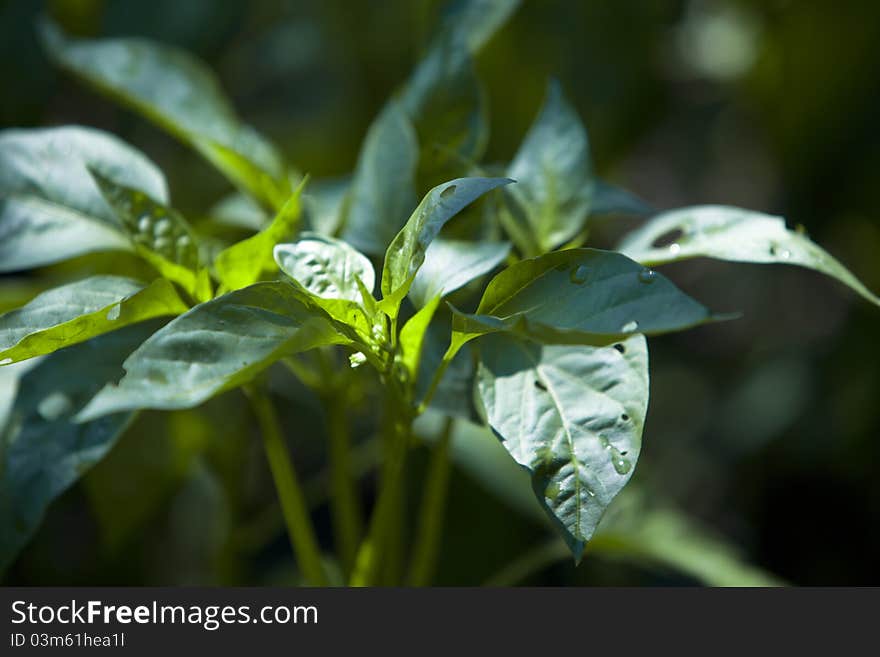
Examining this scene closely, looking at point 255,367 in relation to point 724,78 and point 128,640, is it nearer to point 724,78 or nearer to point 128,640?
point 128,640

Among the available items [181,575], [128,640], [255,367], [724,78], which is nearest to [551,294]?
[255,367]

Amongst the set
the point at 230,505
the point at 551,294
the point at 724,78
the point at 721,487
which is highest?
the point at 551,294

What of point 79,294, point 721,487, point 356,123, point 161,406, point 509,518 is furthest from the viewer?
point 721,487

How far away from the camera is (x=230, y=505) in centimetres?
85

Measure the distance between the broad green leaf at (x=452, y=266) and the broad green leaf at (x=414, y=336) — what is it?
16 millimetres

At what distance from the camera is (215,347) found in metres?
0.38

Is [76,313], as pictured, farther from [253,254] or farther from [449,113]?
[449,113]

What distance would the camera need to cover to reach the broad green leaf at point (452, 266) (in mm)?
464

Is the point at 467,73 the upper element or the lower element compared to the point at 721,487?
upper

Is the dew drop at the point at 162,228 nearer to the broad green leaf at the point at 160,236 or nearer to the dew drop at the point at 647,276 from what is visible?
the broad green leaf at the point at 160,236

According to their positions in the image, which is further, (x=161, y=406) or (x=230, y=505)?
(x=230, y=505)

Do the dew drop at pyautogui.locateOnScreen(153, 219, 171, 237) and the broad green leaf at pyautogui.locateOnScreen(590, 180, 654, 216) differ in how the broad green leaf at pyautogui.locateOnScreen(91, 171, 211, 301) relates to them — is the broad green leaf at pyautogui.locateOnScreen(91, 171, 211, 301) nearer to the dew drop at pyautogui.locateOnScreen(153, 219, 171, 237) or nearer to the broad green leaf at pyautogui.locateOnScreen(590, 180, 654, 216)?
the dew drop at pyautogui.locateOnScreen(153, 219, 171, 237)

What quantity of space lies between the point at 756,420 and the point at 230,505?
0.75m

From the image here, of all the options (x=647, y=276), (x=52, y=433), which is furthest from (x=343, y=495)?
(x=647, y=276)
